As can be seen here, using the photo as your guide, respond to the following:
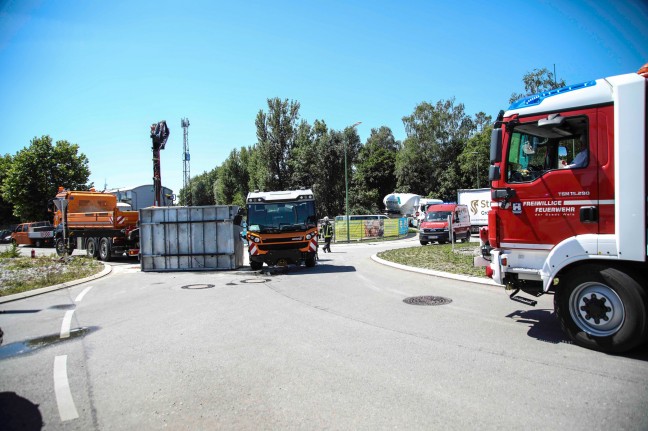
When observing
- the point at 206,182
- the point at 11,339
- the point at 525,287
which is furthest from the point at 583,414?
the point at 206,182

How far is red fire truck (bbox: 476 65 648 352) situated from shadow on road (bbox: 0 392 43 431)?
5926mm

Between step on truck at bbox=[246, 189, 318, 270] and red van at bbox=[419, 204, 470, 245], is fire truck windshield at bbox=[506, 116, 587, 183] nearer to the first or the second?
step on truck at bbox=[246, 189, 318, 270]

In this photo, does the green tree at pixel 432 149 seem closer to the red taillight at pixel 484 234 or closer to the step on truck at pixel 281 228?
the step on truck at pixel 281 228

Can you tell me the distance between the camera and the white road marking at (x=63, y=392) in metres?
3.87

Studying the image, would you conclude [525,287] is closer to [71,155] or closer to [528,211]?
[528,211]

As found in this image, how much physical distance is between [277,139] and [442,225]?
33.4 metres

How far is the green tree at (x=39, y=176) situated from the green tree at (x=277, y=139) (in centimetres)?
2141

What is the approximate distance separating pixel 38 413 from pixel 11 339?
352 cm

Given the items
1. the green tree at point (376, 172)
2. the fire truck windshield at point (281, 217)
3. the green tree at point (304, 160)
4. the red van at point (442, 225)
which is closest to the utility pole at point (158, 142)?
the fire truck windshield at point (281, 217)

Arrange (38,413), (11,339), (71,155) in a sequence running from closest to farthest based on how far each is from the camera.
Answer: (38,413)
(11,339)
(71,155)

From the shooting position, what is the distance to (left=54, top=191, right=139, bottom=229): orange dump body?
19.8 meters

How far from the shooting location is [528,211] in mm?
6031

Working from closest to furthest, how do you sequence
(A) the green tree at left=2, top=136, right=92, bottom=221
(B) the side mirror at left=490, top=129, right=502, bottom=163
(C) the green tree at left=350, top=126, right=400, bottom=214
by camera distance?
(B) the side mirror at left=490, top=129, right=502, bottom=163
(A) the green tree at left=2, top=136, right=92, bottom=221
(C) the green tree at left=350, top=126, right=400, bottom=214

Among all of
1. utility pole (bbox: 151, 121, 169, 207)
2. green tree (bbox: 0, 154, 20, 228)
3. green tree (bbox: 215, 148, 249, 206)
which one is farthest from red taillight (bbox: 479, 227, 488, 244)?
green tree (bbox: 215, 148, 249, 206)
